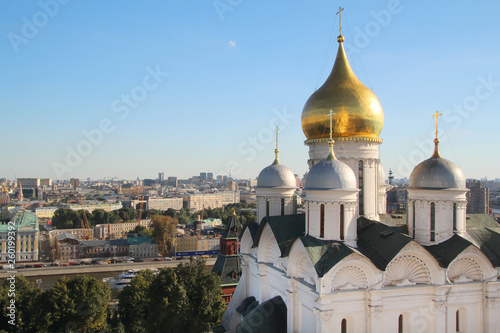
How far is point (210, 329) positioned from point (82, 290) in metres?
7.29

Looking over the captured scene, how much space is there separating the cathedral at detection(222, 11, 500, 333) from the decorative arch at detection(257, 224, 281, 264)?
40 millimetres

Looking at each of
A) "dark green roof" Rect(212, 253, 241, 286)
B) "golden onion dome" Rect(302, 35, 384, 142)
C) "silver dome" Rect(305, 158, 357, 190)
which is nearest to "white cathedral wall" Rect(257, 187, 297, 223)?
"golden onion dome" Rect(302, 35, 384, 142)

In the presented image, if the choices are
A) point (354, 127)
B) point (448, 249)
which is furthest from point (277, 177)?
point (448, 249)

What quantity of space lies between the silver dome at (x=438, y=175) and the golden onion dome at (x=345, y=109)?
2.62 metres

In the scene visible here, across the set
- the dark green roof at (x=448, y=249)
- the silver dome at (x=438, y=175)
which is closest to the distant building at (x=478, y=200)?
the silver dome at (x=438, y=175)

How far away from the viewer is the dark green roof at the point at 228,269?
26.1 meters

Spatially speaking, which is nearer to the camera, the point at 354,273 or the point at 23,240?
the point at 354,273

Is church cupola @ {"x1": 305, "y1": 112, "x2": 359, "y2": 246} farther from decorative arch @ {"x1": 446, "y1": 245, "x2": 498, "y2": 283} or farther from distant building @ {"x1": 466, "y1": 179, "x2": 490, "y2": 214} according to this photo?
distant building @ {"x1": 466, "y1": 179, "x2": 490, "y2": 214}

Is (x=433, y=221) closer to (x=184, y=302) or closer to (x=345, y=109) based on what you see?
(x=345, y=109)

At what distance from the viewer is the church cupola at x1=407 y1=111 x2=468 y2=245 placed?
14.6 m

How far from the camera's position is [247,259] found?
1862 centimetres

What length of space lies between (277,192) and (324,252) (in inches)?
230

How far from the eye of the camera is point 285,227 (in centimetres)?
1562

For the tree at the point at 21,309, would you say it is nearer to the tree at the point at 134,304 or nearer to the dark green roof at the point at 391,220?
the tree at the point at 134,304
